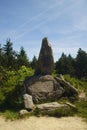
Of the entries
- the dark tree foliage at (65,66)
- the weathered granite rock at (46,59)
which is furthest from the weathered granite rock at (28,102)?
the dark tree foliage at (65,66)

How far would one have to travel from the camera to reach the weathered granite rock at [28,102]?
52.6 feet

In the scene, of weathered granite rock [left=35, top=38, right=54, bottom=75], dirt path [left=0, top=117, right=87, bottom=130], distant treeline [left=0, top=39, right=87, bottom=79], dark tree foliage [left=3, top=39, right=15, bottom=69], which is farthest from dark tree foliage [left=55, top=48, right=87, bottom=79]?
dirt path [left=0, top=117, right=87, bottom=130]

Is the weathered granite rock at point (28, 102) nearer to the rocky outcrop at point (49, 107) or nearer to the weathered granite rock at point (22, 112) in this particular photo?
the weathered granite rock at point (22, 112)

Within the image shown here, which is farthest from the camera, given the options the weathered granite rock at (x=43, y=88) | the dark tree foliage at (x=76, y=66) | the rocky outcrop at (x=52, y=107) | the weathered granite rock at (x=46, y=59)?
the dark tree foliage at (x=76, y=66)

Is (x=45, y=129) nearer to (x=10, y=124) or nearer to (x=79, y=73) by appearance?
(x=10, y=124)

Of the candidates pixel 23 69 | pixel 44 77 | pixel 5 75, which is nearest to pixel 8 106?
pixel 44 77

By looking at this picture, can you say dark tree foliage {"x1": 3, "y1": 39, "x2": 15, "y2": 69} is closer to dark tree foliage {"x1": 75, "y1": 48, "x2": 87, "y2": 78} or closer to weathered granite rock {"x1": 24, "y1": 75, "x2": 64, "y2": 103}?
dark tree foliage {"x1": 75, "y1": 48, "x2": 87, "y2": 78}

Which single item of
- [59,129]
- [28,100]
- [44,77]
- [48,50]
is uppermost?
[48,50]

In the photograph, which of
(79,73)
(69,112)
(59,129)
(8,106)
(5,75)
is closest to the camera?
(59,129)

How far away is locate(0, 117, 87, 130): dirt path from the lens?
502 inches

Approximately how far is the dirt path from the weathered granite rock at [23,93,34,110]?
5.32ft

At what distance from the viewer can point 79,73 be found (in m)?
57.1

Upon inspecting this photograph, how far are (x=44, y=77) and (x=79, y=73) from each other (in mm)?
38902

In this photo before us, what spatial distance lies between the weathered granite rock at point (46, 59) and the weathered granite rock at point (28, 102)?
346cm
